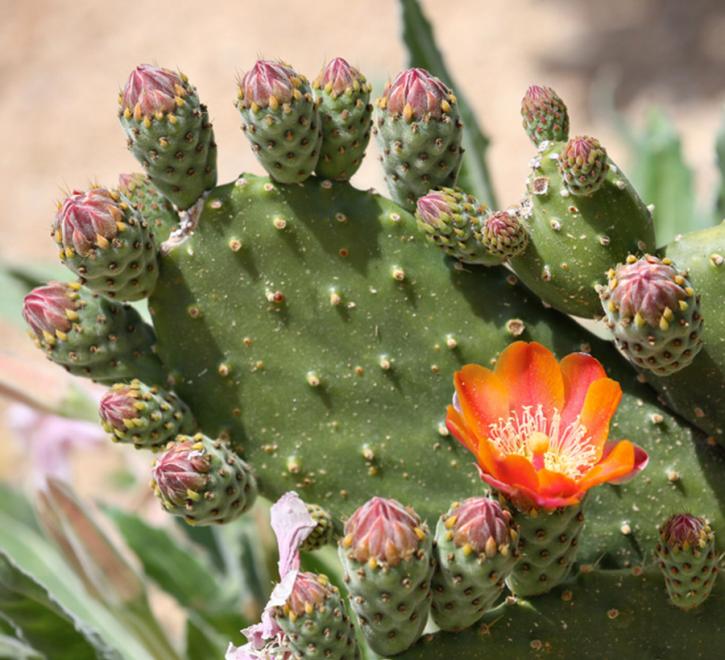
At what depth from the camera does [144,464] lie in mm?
2852

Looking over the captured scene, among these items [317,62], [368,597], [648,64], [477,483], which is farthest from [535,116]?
[317,62]

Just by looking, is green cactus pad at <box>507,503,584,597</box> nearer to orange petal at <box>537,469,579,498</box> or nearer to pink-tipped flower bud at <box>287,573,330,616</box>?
orange petal at <box>537,469,579,498</box>

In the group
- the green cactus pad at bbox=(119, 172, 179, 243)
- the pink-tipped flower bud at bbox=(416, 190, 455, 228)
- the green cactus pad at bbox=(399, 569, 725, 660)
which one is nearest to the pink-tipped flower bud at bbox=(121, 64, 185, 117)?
the green cactus pad at bbox=(119, 172, 179, 243)

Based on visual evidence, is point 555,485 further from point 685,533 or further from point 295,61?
point 295,61

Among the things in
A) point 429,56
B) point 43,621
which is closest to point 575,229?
point 429,56

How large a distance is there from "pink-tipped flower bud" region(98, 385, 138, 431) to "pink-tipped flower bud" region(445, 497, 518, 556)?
14.4 inches

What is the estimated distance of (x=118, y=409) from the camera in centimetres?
114

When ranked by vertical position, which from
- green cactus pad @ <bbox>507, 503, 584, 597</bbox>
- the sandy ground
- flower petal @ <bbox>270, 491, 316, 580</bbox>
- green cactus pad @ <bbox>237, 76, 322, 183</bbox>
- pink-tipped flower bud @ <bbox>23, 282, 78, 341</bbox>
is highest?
the sandy ground

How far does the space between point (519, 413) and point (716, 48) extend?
180 inches

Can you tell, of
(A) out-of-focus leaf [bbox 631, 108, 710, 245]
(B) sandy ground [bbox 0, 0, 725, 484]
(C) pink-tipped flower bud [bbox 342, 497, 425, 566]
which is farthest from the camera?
(B) sandy ground [bbox 0, 0, 725, 484]

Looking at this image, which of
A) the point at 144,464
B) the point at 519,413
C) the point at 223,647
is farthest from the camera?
the point at 144,464

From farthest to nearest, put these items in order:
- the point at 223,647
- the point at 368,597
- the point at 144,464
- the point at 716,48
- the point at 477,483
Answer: the point at 716,48, the point at 144,464, the point at 223,647, the point at 477,483, the point at 368,597

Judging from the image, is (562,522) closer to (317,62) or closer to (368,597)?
(368,597)

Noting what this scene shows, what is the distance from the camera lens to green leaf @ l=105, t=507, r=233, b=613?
225 cm
